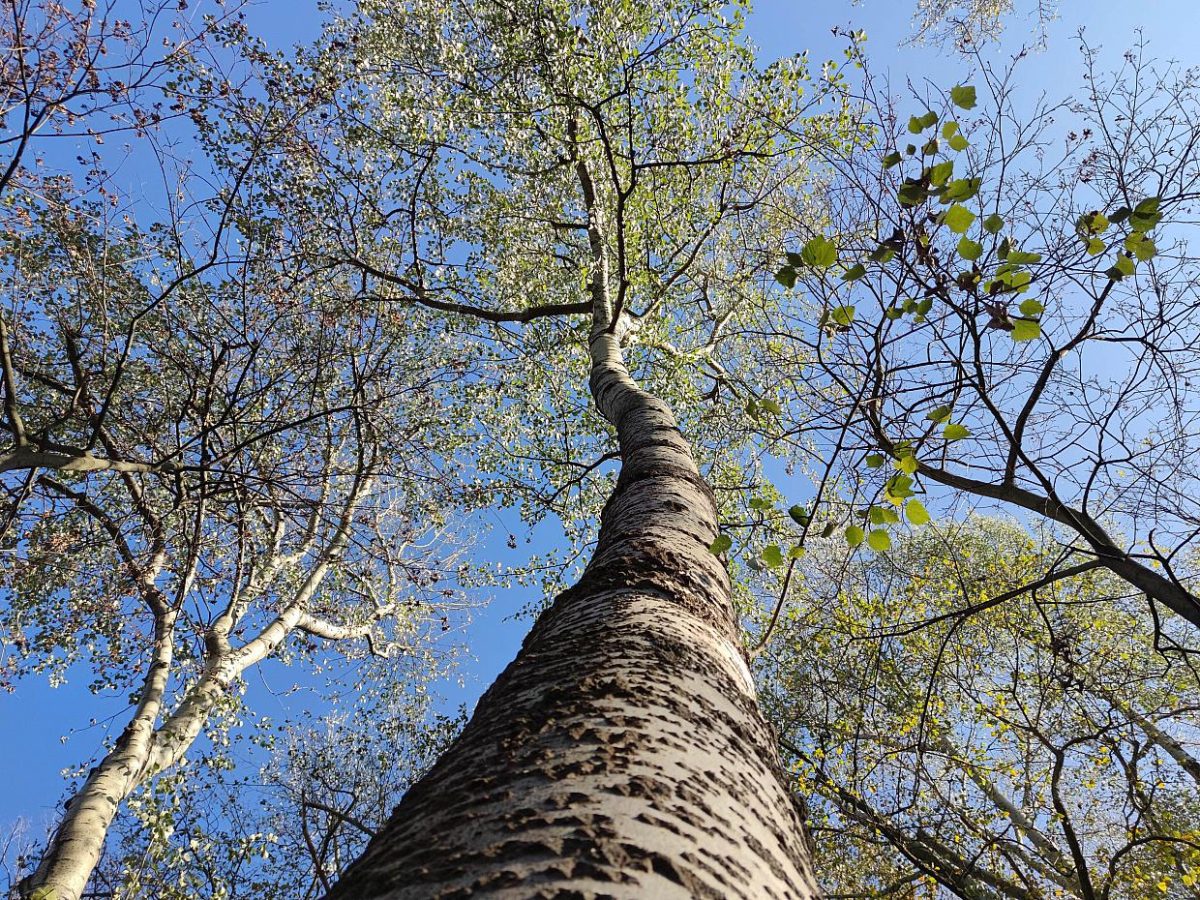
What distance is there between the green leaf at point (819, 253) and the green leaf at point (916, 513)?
0.76 m

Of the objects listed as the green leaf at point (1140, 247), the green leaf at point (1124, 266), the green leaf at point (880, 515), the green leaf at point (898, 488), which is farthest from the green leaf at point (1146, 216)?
the green leaf at point (880, 515)

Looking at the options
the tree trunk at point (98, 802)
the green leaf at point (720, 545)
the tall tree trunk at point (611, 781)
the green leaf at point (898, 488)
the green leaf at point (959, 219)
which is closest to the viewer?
the tall tree trunk at point (611, 781)

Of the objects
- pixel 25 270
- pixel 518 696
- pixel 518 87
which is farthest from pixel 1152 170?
pixel 25 270

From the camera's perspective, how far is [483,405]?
31.3 feet

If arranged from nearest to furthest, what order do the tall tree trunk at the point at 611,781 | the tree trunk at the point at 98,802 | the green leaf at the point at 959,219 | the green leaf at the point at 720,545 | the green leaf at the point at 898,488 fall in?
the tall tree trunk at the point at 611,781 → the green leaf at the point at 959,219 → the green leaf at the point at 898,488 → the green leaf at the point at 720,545 → the tree trunk at the point at 98,802

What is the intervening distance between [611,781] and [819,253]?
5.12 feet

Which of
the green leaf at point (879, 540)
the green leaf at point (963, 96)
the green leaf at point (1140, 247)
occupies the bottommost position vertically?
the green leaf at point (879, 540)

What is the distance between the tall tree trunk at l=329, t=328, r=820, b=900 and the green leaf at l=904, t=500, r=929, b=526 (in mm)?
678

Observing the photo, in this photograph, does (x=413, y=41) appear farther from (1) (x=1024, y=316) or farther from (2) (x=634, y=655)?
(2) (x=634, y=655)

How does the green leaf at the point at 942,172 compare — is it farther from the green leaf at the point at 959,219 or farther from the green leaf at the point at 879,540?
the green leaf at the point at 879,540

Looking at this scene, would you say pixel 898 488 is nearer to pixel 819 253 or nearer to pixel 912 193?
pixel 819 253

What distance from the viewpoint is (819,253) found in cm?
182

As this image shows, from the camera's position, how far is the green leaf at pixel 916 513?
1835mm

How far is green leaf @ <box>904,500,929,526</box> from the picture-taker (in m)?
1.83
